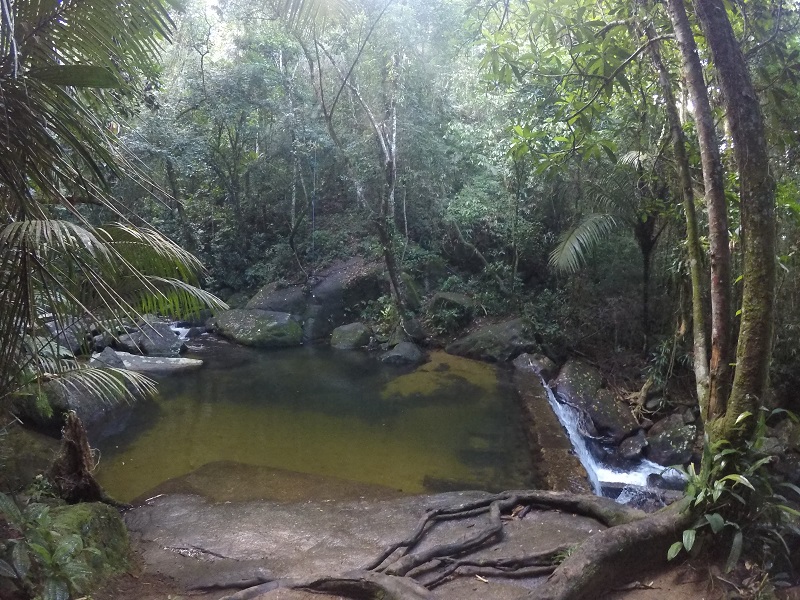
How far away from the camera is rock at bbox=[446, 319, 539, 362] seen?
1213 cm

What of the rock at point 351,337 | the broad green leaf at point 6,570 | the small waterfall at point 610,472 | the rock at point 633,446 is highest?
the rock at point 351,337

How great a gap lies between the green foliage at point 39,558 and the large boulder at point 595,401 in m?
7.27

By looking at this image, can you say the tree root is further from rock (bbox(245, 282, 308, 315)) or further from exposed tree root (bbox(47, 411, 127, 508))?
rock (bbox(245, 282, 308, 315))

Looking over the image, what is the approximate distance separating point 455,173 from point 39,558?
14.4 meters

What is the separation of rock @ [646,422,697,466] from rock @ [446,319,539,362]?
13.7 feet

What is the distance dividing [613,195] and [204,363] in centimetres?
925

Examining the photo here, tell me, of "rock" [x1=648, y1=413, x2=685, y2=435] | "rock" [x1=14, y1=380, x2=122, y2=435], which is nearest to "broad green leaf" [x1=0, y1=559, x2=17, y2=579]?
"rock" [x1=14, y1=380, x2=122, y2=435]

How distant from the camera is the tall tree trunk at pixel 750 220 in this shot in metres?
3.09

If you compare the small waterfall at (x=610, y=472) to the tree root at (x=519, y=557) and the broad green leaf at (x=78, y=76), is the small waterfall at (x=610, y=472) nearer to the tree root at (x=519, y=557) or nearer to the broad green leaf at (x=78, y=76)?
the tree root at (x=519, y=557)

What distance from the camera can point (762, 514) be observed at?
3100 mm

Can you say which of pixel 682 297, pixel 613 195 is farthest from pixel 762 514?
pixel 613 195

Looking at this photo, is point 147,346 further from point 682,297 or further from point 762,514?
point 762,514

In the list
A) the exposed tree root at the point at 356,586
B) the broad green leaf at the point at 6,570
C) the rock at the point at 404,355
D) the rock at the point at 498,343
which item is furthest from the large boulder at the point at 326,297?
the broad green leaf at the point at 6,570

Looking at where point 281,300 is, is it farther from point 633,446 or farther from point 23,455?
point 633,446
